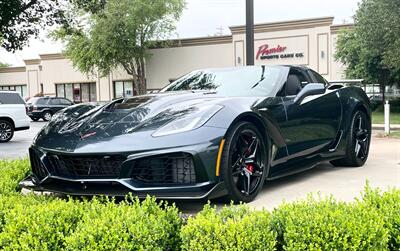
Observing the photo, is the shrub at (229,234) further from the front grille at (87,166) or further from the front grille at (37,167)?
the front grille at (37,167)

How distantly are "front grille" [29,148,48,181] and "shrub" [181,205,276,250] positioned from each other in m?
1.74

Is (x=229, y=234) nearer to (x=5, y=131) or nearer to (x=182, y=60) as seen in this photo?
(x=5, y=131)

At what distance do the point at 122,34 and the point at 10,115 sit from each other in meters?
15.5

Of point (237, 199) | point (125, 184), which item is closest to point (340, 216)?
point (237, 199)

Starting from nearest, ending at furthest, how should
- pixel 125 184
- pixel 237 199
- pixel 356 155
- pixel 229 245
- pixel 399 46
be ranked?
pixel 229 245, pixel 125 184, pixel 237 199, pixel 356 155, pixel 399 46

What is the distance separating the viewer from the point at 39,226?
288 centimetres

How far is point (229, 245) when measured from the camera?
8.63ft

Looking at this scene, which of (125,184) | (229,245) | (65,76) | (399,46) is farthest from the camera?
(65,76)

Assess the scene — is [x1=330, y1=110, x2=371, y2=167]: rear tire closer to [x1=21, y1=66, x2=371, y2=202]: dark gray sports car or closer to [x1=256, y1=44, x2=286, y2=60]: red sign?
[x1=21, y1=66, x2=371, y2=202]: dark gray sports car

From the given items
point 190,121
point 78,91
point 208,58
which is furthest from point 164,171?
point 78,91

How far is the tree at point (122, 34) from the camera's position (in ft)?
95.0

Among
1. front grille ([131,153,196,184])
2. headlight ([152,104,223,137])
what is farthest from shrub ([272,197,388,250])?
headlight ([152,104,223,137])

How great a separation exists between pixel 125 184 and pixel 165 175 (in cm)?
31

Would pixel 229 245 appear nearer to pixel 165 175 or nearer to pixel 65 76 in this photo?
pixel 165 175
